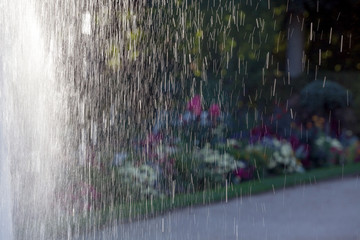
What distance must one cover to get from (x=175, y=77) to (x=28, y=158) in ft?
14.9

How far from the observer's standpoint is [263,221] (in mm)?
6379

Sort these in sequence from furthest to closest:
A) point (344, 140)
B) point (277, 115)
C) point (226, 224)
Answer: point (277, 115) < point (344, 140) < point (226, 224)

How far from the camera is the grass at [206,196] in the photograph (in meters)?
6.48

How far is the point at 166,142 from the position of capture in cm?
891

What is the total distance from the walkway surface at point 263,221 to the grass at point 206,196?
13 cm

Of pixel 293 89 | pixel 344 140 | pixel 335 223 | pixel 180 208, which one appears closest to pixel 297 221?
pixel 335 223

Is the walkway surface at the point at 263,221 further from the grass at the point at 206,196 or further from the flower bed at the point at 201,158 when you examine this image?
the flower bed at the point at 201,158

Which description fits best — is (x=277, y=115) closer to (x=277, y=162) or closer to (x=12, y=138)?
(x=277, y=162)

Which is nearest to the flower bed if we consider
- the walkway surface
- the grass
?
the grass

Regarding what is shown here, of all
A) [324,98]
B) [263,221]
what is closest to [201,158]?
[263,221]

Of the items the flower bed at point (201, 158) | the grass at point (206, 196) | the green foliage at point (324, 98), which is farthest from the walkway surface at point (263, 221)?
the green foliage at point (324, 98)

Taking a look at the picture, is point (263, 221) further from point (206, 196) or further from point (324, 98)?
point (324, 98)

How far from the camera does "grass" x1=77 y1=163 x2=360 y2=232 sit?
6.48m

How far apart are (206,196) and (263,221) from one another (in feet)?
3.40
